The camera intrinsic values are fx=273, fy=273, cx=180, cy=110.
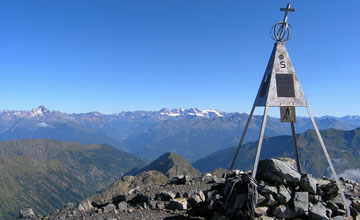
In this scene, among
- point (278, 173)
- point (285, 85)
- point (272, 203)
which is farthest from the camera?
point (285, 85)

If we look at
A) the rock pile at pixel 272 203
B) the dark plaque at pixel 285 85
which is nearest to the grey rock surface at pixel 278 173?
the rock pile at pixel 272 203

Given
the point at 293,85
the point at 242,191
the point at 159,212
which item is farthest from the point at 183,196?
the point at 293,85

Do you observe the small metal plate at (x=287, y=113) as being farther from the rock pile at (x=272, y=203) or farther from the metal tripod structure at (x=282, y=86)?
the rock pile at (x=272, y=203)

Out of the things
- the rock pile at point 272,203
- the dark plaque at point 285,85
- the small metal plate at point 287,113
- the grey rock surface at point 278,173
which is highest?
the dark plaque at point 285,85

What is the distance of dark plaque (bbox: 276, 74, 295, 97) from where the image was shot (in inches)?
650

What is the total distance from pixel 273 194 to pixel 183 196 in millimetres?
7999

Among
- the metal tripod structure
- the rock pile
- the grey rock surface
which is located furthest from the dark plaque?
the grey rock surface

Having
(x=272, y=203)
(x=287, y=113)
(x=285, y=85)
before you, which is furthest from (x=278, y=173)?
(x=285, y=85)

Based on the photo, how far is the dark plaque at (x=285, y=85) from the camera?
16516 mm

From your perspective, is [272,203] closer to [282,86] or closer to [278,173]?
[278,173]

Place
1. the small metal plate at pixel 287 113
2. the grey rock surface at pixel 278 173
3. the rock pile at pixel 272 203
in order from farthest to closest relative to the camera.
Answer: the small metal plate at pixel 287 113, the grey rock surface at pixel 278 173, the rock pile at pixel 272 203

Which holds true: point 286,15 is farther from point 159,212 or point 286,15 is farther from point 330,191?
point 159,212

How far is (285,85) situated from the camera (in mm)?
16625

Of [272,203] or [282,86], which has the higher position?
[282,86]
